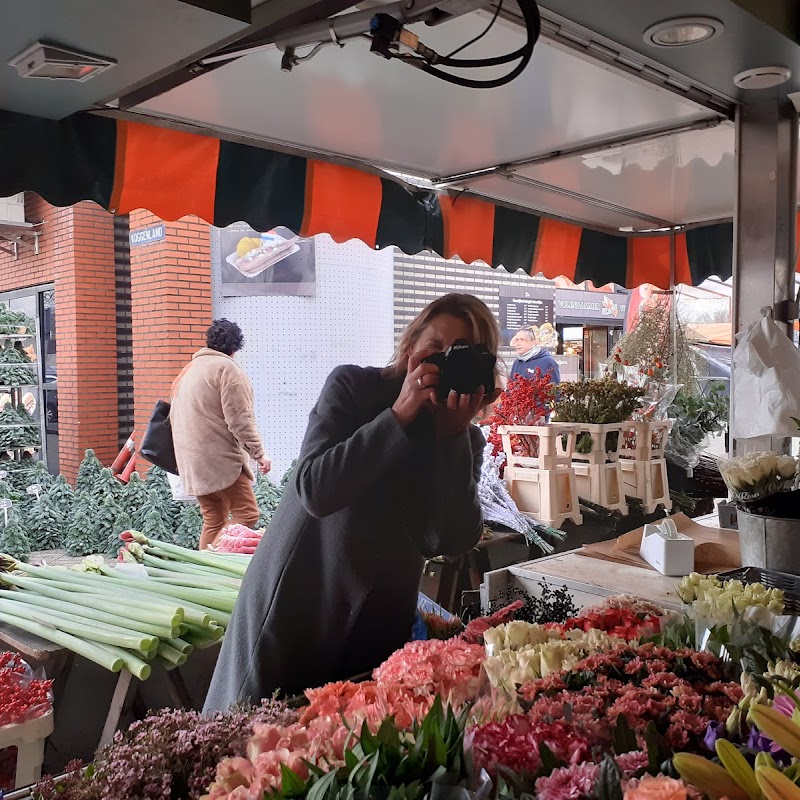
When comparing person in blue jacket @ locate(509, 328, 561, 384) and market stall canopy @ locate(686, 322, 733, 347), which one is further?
market stall canopy @ locate(686, 322, 733, 347)

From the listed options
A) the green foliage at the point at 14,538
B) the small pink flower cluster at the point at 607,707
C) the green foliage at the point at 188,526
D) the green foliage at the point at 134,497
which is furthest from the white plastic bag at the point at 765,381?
the green foliage at the point at 14,538

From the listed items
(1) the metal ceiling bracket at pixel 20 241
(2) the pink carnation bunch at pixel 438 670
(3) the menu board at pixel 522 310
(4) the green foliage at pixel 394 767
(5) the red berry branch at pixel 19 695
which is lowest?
(5) the red berry branch at pixel 19 695

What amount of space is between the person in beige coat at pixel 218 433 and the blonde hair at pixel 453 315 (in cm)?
187

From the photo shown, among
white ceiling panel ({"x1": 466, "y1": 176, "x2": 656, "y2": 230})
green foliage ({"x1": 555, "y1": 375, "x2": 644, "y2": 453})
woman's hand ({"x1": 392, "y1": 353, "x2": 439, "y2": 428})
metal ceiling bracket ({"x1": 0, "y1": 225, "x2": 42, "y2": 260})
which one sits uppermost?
metal ceiling bracket ({"x1": 0, "y1": 225, "x2": 42, "y2": 260})

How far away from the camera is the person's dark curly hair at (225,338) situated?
4168mm

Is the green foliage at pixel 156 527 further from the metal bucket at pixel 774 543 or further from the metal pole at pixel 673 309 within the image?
the metal bucket at pixel 774 543

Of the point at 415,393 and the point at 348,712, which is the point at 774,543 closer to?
the point at 415,393

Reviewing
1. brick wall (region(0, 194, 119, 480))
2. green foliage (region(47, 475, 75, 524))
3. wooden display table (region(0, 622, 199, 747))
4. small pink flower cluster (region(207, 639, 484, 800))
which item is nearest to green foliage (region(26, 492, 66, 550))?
green foliage (region(47, 475, 75, 524))

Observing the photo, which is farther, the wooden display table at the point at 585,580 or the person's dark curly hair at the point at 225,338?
the person's dark curly hair at the point at 225,338

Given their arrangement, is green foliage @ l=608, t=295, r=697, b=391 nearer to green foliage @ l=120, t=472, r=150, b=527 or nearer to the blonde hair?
the blonde hair

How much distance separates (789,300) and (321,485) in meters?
1.73

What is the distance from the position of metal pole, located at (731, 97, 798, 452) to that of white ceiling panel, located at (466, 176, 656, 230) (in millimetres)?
992

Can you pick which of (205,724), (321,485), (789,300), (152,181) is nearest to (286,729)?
(205,724)

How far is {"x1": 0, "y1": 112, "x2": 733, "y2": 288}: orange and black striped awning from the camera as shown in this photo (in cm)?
225
